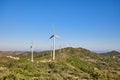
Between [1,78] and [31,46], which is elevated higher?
[31,46]

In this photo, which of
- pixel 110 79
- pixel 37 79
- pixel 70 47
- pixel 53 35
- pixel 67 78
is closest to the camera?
pixel 37 79

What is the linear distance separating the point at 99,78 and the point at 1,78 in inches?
795

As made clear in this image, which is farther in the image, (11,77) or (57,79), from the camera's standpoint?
(57,79)

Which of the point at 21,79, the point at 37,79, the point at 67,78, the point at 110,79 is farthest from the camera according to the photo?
the point at 110,79

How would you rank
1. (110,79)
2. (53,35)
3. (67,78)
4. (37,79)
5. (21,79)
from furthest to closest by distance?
1. (53,35)
2. (110,79)
3. (67,78)
4. (37,79)
5. (21,79)

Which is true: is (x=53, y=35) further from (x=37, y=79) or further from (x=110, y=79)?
(x=37, y=79)

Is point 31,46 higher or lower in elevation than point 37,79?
higher

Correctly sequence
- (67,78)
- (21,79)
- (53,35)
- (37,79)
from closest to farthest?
(21,79) → (37,79) → (67,78) → (53,35)

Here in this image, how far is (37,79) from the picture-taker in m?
33.7

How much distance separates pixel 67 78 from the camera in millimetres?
38594

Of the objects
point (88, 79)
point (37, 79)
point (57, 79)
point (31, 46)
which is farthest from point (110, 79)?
point (31, 46)

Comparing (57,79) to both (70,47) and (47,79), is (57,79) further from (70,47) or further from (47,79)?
(70,47)

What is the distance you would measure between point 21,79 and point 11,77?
6.12 feet

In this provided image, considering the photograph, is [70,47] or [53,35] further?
[70,47]
